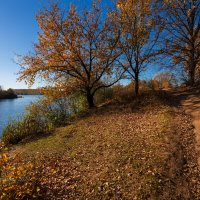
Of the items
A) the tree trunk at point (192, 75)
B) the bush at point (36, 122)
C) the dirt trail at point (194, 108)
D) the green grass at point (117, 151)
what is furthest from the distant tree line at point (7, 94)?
the dirt trail at point (194, 108)

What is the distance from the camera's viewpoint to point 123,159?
21.7ft

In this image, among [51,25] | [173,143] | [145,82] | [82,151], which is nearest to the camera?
[173,143]

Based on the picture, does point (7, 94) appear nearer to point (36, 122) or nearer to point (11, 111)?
point (11, 111)

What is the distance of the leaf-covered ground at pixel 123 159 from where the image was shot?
16.7 ft

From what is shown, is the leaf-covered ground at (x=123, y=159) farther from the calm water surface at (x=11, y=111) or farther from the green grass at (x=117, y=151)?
the calm water surface at (x=11, y=111)

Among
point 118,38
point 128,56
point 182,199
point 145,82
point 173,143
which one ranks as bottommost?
point 182,199

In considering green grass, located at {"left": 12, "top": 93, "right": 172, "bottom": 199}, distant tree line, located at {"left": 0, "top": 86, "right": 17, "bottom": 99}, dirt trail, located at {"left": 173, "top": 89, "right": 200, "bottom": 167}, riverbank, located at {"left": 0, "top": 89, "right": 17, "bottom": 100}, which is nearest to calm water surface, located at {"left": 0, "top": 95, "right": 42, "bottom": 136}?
green grass, located at {"left": 12, "top": 93, "right": 172, "bottom": 199}

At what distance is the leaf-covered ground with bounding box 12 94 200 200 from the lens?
201 inches

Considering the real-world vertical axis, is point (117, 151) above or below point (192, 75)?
below

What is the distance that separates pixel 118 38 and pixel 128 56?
5.64 feet

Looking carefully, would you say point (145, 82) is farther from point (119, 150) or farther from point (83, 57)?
point (119, 150)

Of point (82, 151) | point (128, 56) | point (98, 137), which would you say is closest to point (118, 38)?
point (128, 56)

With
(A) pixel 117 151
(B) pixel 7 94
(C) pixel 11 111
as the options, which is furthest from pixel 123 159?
(B) pixel 7 94

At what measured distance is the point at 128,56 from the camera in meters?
16.1
